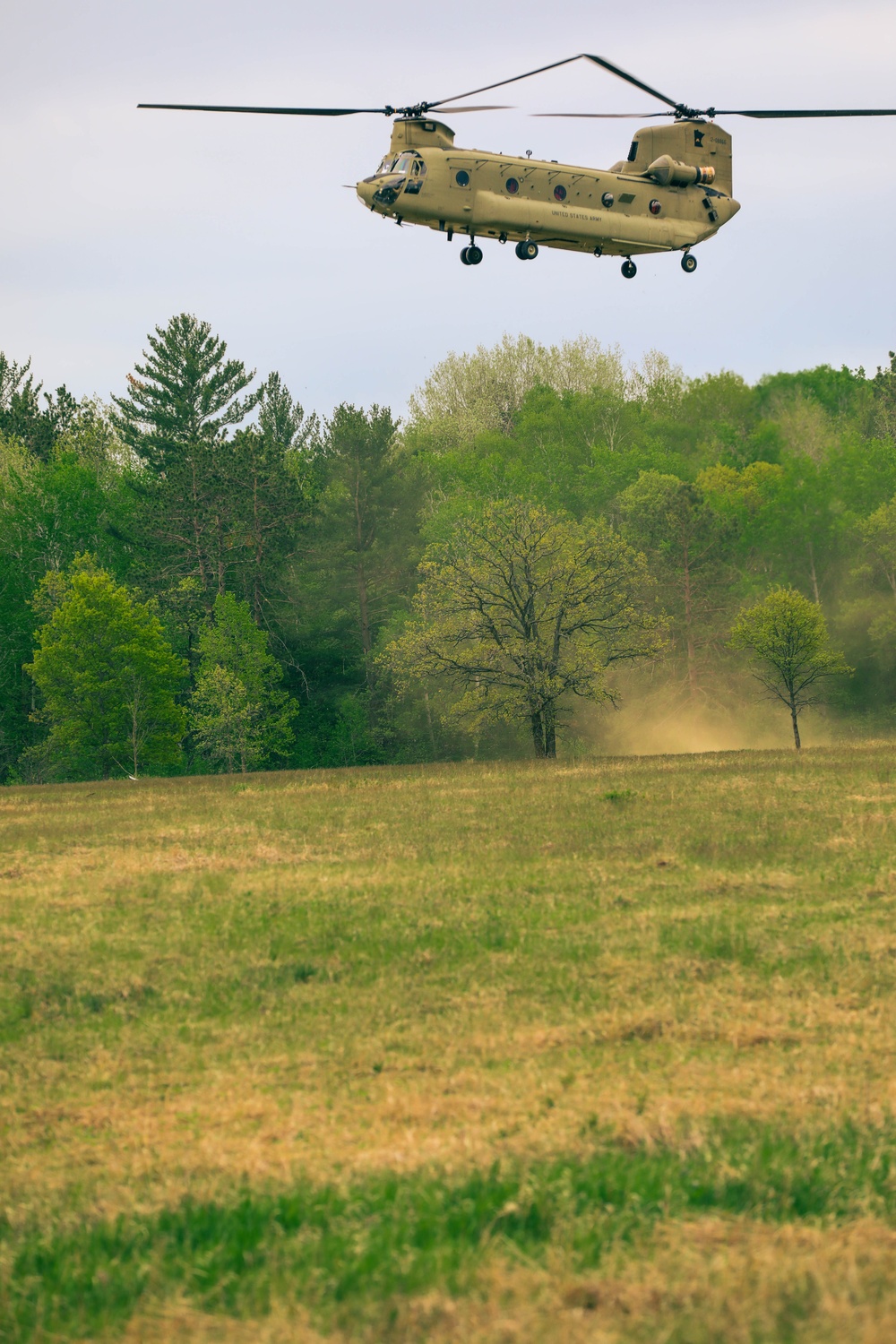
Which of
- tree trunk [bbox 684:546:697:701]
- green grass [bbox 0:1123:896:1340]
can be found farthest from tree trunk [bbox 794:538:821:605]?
green grass [bbox 0:1123:896:1340]

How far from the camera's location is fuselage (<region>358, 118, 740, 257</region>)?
3334 cm

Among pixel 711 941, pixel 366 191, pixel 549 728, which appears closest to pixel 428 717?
pixel 549 728

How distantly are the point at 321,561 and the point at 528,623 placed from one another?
27.3 m

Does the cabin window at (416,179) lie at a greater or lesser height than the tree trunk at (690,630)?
greater

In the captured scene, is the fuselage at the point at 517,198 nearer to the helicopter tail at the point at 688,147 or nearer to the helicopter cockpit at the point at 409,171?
the helicopter cockpit at the point at 409,171

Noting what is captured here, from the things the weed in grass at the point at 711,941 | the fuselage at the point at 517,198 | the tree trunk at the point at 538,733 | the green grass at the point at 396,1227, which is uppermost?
the fuselage at the point at 517,198

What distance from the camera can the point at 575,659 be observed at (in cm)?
5653

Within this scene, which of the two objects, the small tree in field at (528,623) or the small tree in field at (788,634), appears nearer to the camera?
the small tree in field at (528,623)

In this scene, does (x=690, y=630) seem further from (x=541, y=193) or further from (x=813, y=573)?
(x=541, y=193)

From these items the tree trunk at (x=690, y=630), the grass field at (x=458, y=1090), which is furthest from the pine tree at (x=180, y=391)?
the grass field at (x=458, y=1090)

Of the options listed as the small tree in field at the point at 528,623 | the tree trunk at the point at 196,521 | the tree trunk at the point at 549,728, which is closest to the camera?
the small tree in field at the point at 528,623

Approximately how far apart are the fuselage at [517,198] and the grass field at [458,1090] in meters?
16.8

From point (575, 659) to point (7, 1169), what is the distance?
47959mm

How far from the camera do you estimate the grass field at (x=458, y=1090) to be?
21.4ft
